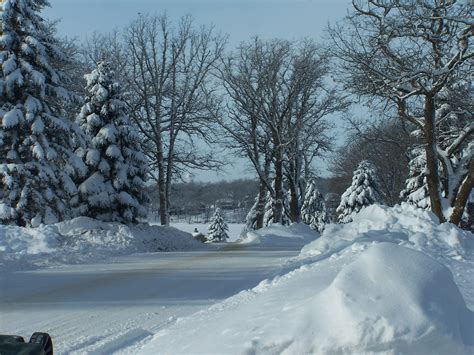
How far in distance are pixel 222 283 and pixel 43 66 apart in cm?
1153

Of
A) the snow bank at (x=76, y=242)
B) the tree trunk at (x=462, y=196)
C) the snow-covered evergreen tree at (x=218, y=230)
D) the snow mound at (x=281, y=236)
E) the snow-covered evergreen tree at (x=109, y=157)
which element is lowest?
the snow-covered evergreen tree at (x=218, y=230)

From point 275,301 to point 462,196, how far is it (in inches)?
491

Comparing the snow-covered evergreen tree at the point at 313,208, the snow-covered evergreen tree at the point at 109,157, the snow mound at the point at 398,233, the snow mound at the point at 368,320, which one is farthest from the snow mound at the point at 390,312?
the snow-covered evergreen tree at the point at 313,208

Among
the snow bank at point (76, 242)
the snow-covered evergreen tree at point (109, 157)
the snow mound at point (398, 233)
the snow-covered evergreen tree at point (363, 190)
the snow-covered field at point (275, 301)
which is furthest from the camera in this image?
the snow-covered evergreen tree at point (363, 190)

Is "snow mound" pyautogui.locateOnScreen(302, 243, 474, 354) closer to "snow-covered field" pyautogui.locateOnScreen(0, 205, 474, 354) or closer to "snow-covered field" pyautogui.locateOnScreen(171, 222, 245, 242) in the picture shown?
"snow-covered field" pyautogui.locateOnScreen(0, 205, 474, 354)

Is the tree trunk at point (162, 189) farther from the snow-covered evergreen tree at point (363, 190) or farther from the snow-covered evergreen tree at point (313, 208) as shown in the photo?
the snow-covered evergreen tree at point (313, 208)

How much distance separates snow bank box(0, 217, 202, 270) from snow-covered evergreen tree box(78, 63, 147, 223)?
3.71 feet

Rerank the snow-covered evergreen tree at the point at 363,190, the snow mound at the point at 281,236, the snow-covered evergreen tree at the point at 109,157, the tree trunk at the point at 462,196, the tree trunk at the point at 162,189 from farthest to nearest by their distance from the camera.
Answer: the snow-covered evergreen tree at the point at 363,190, the tree trunk at the point at 162,189, the snow mound at the point at 281,236, the snow-covered evergreen tree at the point at 109,157, the tree trunk at the point at 462,196

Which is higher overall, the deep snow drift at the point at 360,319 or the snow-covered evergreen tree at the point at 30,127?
the snow-covered evergreen tree at the point at 30,127

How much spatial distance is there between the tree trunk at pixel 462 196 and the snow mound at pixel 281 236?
7.70m

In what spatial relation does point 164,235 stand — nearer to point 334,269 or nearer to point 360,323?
point 334,269

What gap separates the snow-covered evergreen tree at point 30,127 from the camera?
1744cm

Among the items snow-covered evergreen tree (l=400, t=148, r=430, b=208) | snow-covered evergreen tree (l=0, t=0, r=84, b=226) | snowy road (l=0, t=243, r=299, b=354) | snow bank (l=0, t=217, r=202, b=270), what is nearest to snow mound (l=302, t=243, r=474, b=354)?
snowy road (l=0, t=243, r=299, b=354)

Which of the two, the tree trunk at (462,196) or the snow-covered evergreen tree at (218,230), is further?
the snow-covered evergreen tree at (218,230)
